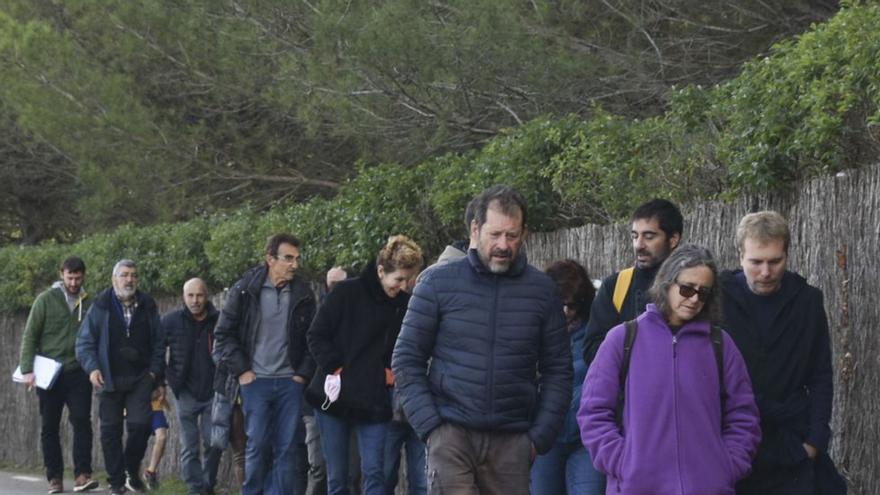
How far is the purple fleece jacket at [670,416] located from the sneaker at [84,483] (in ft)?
31.1

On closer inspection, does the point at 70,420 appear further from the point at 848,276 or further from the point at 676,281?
the point at 676,281

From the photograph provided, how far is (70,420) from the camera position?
1542cm

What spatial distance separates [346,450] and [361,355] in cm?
59

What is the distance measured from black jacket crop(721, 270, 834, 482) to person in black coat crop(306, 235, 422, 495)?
3483mm

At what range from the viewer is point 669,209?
796cm

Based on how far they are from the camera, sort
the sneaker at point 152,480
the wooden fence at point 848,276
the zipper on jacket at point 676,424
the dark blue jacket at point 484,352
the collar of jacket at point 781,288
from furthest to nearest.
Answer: the sneaker at point 152,480 < the wooden fence at point 848,276 < the dark blue jacket at point 484,352 < the collar of jacket at point 781,288 < the zipper on jacket at point 676,424

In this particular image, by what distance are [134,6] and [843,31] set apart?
11.5 m

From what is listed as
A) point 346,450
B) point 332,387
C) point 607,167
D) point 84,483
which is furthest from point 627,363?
point 84,483

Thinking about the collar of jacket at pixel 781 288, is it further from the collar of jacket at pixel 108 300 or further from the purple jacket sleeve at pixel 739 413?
the collar of jacket at pixel 108 300

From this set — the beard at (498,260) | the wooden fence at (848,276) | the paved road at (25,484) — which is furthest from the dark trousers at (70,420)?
the beard at (498,260)

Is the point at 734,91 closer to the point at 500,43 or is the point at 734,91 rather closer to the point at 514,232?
the point at 514,232

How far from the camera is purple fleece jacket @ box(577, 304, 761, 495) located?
248 inches

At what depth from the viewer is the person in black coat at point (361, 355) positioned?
1015 cm

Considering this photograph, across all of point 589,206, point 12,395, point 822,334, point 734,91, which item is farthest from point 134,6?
point 822,334
